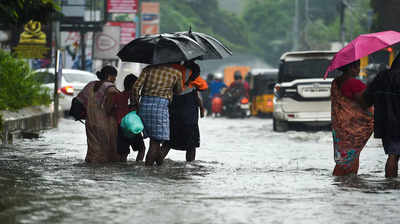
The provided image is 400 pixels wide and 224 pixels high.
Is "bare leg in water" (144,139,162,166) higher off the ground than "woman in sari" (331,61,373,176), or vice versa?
"woman in sari" (331,61,373,176)

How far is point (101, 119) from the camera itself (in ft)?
40.2

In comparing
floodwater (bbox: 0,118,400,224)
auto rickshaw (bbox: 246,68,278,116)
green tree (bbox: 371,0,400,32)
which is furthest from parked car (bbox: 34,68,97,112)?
green tree (bbox: 371,0,400,32)

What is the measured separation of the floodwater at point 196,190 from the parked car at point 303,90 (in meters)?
6.48

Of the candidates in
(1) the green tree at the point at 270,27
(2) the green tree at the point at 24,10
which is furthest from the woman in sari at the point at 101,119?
(1) the green tree at the point at 270,27

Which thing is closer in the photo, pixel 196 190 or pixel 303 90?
pixel 196 190

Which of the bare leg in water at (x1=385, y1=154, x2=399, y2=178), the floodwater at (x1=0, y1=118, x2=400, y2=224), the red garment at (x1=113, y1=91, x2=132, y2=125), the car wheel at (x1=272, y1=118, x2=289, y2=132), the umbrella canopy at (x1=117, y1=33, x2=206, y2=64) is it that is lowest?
the car wheel at (x1=272, y1=118, x2=289, y2=132)

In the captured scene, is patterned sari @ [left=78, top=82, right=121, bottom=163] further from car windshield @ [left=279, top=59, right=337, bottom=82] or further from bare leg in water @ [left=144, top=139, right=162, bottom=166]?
car windshield @ [left=279, top=59, right=337, bottom=82]

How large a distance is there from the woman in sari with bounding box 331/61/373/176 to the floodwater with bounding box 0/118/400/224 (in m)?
0.29

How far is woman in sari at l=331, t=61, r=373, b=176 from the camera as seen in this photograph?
10.5 metres

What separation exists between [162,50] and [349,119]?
251 cm

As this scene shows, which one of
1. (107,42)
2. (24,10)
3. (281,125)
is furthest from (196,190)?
(107,42)

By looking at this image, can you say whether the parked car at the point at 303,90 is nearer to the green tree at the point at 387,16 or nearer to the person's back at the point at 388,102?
the person's back at the point at 388,102

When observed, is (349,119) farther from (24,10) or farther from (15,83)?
(15,83)

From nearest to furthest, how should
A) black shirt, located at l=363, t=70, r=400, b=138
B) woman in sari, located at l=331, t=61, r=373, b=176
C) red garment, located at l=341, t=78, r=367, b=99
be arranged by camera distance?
black shirt, located at l=363, t=70, r=400, b=138 < red garment, located at l=341, t=78, r=367, b=99 < woman in sari, located at l=331, t=61, r=373, b=176
